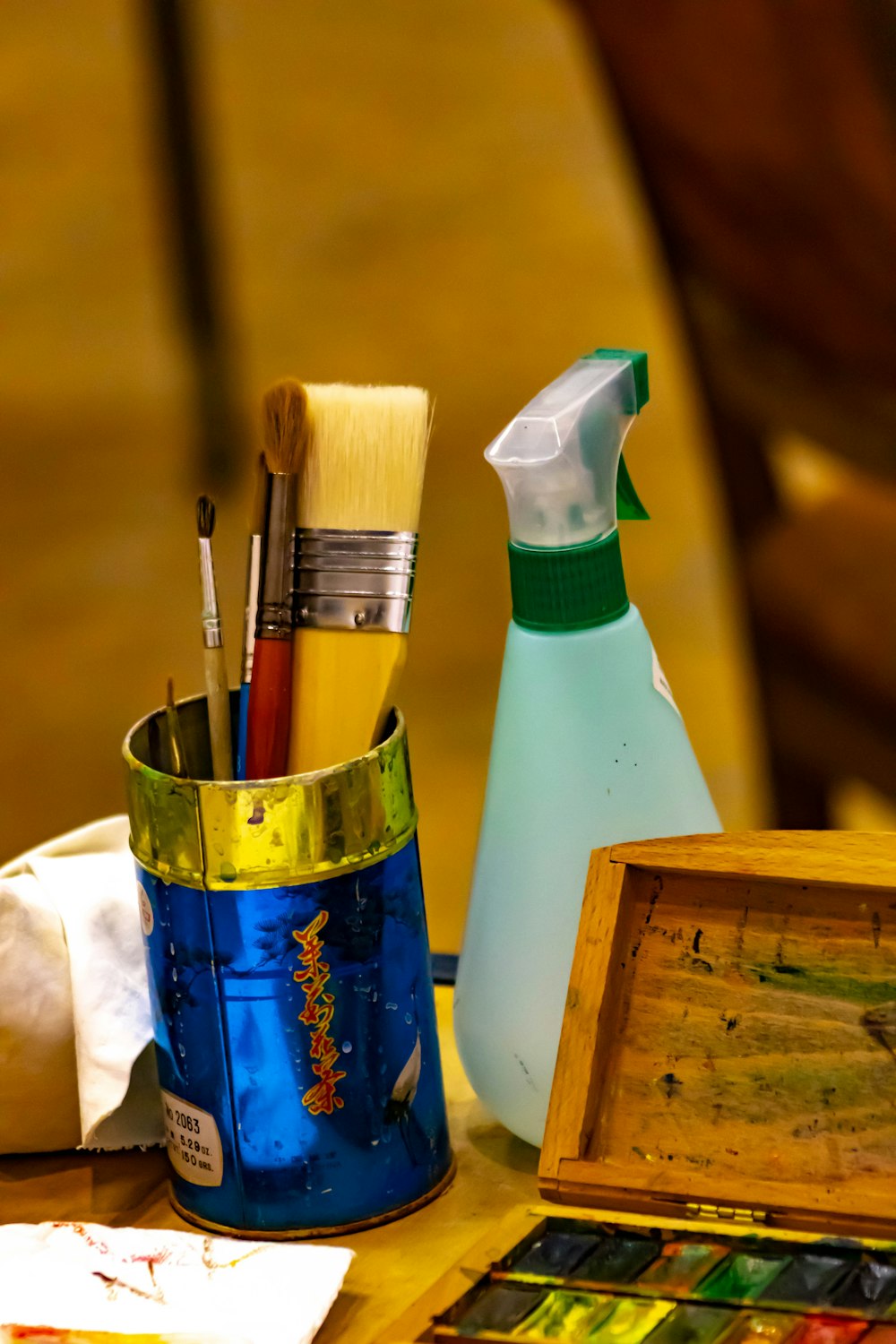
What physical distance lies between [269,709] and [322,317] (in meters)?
1.56

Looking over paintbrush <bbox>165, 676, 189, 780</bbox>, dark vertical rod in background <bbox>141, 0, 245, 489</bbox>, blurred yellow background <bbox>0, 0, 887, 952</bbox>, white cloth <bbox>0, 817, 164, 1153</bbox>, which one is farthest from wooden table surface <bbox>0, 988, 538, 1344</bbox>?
dark vertical rod in background <bbox>141, 0, 245, 489</bbox>

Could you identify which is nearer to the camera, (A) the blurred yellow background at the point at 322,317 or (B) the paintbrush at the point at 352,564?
(B) the paintbrush at the point at 352,564

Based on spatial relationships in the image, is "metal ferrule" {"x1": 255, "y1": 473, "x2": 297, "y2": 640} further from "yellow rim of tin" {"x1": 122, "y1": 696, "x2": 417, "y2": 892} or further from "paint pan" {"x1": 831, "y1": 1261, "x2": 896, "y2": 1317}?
"paint pan" {"x1": 831, "y1": 1261, "x2": 896, "y2": 1317}

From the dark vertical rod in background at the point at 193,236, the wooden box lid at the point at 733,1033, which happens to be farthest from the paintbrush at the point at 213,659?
the dark vertical rod in background at the point at 193,236

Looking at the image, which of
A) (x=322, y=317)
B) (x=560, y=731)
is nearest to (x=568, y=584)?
(x=560, y=731)

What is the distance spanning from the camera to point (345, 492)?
362mm

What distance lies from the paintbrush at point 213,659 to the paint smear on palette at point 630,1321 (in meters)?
0.16

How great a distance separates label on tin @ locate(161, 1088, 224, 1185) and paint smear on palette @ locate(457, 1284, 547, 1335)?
9 centimetres

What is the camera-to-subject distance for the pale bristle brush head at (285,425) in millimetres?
357

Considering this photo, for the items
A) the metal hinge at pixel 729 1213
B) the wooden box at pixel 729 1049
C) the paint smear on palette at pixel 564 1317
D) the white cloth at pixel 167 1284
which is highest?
the wooden box at pixel 729 1049

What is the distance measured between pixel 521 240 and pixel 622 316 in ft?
0.60

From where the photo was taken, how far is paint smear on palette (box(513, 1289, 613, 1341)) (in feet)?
0.95

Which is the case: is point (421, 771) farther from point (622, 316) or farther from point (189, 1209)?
point (189, 1209)

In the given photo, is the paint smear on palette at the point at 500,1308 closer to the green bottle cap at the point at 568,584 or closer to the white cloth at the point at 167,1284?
the white cloth at the point at 167,1284
